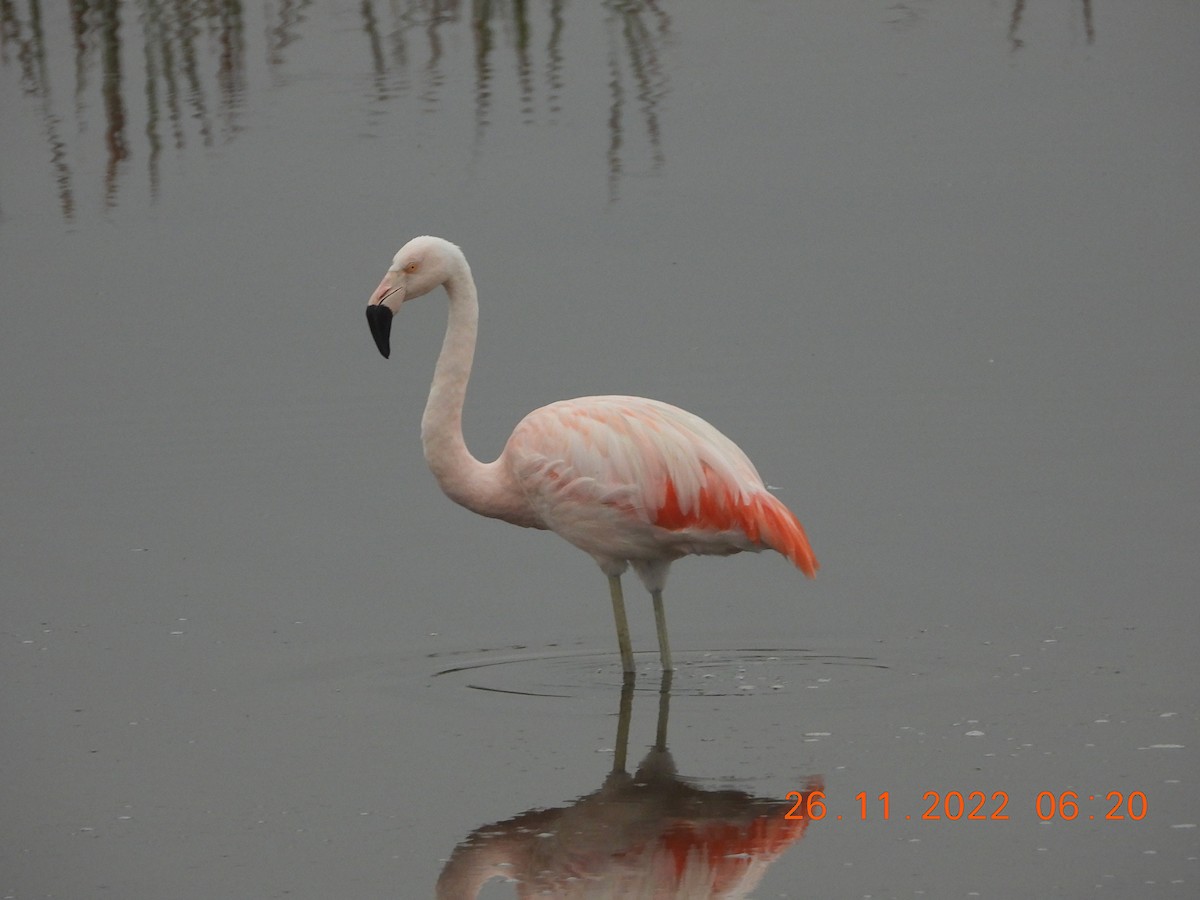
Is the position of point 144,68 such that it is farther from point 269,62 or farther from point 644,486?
point 644,486

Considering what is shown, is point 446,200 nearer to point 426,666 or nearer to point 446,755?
point 426,666

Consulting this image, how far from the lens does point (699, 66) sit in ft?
49.5

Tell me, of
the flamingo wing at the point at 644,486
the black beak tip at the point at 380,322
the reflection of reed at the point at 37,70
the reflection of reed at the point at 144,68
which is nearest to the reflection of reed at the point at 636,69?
the reflection of reed at the point at 144,68

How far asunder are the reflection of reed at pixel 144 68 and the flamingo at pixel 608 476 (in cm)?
663

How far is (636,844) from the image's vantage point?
570cm

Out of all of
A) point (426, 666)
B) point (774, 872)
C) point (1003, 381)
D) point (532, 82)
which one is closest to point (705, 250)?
point (1003, 381)

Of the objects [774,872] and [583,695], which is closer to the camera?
[774,872]

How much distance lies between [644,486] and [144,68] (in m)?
10.1

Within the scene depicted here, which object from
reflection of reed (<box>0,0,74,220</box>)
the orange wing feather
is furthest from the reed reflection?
reflection of reed (<box>0,0,74,220</box>)

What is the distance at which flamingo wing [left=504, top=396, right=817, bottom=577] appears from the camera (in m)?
7.25

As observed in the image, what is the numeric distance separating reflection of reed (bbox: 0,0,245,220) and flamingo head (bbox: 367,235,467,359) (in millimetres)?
6568

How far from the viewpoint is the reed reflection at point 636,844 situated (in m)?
5.39

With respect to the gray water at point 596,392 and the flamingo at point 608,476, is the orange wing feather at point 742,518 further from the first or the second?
the gray water at point 596,392

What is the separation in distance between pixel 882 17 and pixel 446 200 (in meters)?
4.88
